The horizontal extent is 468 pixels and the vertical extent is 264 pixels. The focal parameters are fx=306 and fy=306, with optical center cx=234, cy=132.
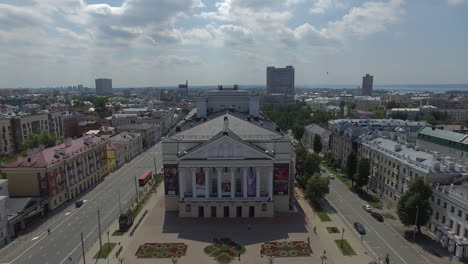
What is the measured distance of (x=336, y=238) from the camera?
5981 cm

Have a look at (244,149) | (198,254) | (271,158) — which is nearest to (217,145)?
(244,149)

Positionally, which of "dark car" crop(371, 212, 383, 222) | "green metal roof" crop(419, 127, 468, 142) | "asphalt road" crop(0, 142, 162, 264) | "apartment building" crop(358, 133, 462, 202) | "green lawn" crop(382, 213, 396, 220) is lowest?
"asphalt road" crop(0, 142, 162, 264)

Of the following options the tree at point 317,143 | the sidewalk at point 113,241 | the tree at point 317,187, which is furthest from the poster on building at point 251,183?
the tree at point 317,143

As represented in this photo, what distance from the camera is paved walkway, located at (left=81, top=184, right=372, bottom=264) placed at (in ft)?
173

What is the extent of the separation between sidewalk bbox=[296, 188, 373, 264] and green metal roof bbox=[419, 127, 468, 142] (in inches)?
2160

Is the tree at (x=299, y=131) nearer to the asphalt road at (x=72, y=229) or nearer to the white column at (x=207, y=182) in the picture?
the asphalt road at (x=72, y=229)

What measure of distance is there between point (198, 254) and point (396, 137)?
7175cm

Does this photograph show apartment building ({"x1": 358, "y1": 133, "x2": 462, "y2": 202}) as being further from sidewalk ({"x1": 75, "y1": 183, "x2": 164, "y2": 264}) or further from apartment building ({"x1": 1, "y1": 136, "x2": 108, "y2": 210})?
apartment building ({"x1": 1, "y1": 136, "x2": 108, "y2": 210})

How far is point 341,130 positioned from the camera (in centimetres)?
10975

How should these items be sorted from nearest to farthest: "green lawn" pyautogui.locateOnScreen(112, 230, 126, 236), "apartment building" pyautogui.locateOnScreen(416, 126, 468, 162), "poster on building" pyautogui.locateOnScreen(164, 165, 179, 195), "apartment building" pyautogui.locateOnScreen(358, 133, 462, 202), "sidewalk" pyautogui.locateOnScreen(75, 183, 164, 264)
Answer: "sidewalk" pyautogui.locateOnScreen(75, 183, 164, 264), "green lawn" pyautogui.locateOnScreen(112, 230, 126, 236), "apartment building" pyautogui.locateOnScreen(358, 133, 462, 202), "poster on building" pyautogui.locateOnScreen(164, 165, 179, 195), "apartment building" pyautogui.locateOnScreen(416, 126, 468, 162)

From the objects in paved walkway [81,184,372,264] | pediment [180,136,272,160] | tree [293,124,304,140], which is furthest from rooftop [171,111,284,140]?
tree [293,124,304,140]

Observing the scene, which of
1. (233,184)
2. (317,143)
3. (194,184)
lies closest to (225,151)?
(233,184)

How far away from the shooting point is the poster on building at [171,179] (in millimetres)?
71750

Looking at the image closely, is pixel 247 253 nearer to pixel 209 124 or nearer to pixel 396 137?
pixel 209 124
